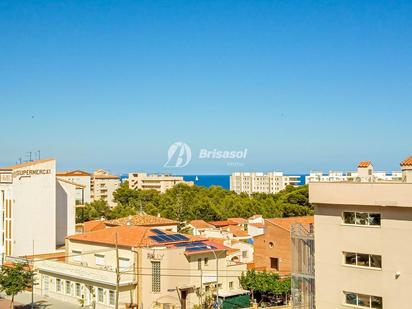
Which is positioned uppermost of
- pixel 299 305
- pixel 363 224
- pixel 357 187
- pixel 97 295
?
pixel 357 187

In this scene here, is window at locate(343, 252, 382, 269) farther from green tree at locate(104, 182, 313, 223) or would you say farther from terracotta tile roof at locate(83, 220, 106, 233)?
green tree at locate(104, 182, 313, 223)

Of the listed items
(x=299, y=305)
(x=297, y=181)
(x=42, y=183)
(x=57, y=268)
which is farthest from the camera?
(x=297, y=181)

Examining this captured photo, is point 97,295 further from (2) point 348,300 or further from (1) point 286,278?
(2) point 348,300

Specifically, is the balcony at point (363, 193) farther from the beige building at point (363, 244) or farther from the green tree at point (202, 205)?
the green tree at point (202, 205)

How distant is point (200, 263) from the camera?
33469 millimetres

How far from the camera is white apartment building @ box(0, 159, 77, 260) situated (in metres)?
44.4

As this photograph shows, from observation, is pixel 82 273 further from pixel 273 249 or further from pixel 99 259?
pixel 273 249

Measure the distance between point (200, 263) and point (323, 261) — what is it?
15436mm

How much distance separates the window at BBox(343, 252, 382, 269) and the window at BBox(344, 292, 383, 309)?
1.02 m

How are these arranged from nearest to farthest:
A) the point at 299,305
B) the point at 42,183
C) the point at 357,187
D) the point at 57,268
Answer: the point at 357,187, the point at 299,305, the point at 57,268, the point at 42,183

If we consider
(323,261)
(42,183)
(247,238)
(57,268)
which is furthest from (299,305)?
(247,238)

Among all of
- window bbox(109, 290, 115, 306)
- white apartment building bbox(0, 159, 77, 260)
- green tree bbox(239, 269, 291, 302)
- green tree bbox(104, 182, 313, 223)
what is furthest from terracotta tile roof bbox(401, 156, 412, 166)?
green tree bbox(104, 182, 313, 223)

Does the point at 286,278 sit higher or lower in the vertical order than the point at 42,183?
lower

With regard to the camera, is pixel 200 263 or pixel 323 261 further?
pixel 200 263
